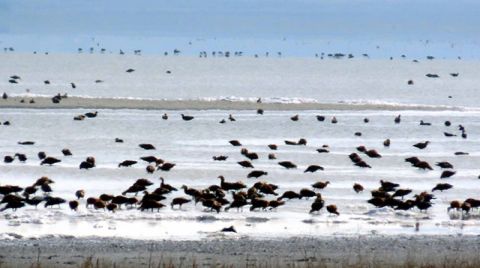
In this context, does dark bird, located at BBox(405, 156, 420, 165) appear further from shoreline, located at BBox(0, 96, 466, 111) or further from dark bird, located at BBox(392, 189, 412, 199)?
shoreline, located at BBox(0, 96, 466, 111)

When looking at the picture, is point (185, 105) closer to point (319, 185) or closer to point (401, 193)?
point (319, 185)

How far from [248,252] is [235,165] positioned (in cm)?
1327

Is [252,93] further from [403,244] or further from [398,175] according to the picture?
[403,244]

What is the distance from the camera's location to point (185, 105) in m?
57.2

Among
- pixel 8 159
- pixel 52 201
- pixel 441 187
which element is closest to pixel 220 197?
pixel 52 201

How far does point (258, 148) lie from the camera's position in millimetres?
37125

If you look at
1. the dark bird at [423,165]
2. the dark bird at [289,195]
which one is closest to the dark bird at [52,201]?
the dark bird at [289,195]

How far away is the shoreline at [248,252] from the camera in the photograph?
1694 centimetres

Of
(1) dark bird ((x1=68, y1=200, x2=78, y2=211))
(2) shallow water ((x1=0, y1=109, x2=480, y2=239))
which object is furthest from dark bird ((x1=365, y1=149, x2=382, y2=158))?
(1) dark bird ((x1=68, y1=200, x2=78, y2=211))

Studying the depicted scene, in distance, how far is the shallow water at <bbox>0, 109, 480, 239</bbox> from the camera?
21.5 m

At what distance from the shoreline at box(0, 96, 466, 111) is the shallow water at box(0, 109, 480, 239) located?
1.94 metres

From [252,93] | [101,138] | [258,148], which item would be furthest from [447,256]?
[252,93]

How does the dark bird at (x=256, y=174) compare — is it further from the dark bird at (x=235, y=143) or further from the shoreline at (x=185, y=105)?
the shoreline at (x=185, y=105)

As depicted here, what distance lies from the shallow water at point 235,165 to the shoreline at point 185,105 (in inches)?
76.5
